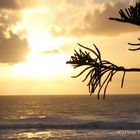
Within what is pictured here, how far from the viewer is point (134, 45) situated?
2975 millimetres

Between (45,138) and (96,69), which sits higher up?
(96,69)

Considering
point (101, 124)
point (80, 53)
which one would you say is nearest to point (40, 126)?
point (101, 124)

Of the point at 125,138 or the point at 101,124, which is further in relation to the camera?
the point at 101,124

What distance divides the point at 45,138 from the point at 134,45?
99.7 ft

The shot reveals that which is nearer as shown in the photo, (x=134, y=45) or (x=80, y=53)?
(x=134, y=45)

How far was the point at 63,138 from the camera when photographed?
3222cm

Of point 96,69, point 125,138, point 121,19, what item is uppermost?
point 121,19

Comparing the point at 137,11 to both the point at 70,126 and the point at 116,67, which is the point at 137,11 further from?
the point at 70,126

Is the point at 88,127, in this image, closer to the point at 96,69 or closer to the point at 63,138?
the point at 63,138

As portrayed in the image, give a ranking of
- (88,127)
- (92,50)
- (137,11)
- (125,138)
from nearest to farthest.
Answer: (137,11) → (92,50) → (125,138) → (88,127)

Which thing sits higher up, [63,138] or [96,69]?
[96,69]

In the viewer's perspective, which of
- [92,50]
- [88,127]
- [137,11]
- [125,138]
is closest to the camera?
[137,11]

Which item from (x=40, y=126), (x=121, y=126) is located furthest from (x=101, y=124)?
(x=40, y=126)

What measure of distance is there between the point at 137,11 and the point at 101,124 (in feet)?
143
